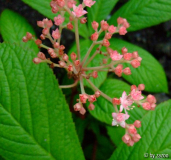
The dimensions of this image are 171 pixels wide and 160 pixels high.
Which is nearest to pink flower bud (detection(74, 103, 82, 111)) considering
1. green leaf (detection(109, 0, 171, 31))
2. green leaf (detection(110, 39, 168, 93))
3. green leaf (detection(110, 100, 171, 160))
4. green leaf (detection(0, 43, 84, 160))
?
green leaf (detection(0, 43, 84, 160))

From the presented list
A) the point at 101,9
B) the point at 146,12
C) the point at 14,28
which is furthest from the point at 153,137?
the point at 14,28

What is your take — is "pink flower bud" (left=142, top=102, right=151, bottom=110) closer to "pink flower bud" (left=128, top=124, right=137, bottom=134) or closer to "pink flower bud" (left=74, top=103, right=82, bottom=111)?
"pink flower bud" (left=128, top=124, right=137, bottom=134)

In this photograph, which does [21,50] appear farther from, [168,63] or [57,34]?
[168,63]

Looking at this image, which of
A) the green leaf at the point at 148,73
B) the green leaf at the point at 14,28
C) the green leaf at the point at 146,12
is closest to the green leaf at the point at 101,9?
the green leaf at the point at 146,12

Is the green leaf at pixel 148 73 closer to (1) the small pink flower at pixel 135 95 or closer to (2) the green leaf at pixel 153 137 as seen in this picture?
(2) the green leaf at pixel 153 137

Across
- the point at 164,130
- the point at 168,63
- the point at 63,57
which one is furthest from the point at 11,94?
the point at 168,63
